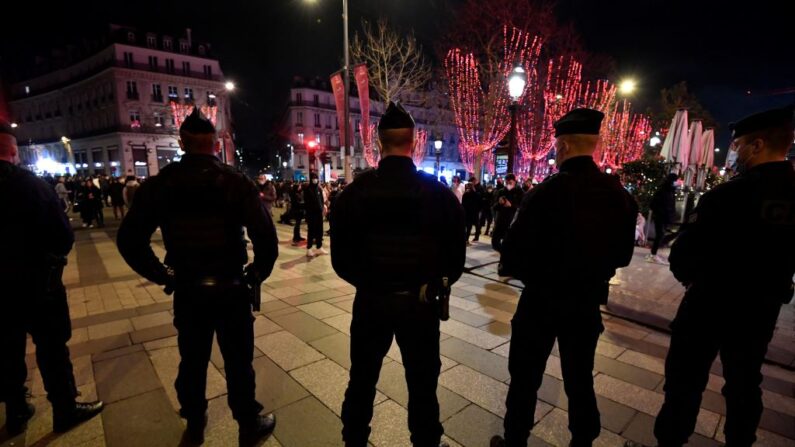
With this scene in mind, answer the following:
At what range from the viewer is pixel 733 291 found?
2180 mm

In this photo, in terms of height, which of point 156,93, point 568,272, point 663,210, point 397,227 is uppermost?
point 156,93

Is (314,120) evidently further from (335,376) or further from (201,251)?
(201,251)

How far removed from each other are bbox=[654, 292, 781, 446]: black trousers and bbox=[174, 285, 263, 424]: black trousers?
2837mm

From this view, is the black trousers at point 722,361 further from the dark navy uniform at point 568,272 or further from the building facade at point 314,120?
the building facade at point 314,120

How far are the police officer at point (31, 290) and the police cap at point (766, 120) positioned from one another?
470 centimetres

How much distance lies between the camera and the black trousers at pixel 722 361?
2188 mm

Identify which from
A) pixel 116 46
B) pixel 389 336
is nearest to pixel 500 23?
pixel 389 336

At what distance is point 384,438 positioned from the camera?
260cm

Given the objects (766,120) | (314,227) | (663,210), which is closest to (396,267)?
(766,120)

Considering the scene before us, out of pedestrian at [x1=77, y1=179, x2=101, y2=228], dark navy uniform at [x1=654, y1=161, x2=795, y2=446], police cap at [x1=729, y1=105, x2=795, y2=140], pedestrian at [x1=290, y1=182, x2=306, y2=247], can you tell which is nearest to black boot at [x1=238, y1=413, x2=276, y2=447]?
dark navy uniform at [x1=654, y1=161, x2=795, y2=446]

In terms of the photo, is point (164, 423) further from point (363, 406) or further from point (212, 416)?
point (363, 406)

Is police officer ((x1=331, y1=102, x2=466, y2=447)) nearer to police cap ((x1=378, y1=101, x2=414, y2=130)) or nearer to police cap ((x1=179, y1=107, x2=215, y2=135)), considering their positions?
police cap ((x1=378, y1=101, x2=414, y2=130))

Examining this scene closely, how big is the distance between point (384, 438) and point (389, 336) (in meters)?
1.01

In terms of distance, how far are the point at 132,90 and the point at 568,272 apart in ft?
190
